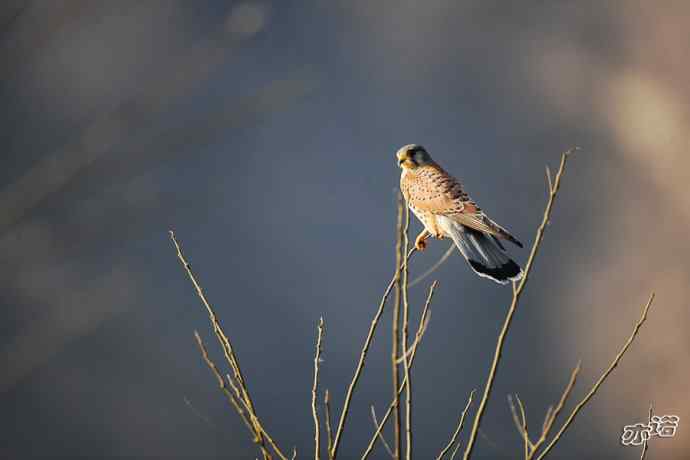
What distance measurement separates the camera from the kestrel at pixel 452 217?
1.20m

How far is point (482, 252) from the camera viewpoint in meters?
1.25

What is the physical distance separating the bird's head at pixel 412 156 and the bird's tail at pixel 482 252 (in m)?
0.11

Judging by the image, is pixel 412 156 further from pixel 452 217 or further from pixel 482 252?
pixel 482 252

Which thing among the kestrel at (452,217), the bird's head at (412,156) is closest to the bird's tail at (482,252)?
the kestrel at (452,217)

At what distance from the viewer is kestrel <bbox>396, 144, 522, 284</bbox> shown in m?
1.20

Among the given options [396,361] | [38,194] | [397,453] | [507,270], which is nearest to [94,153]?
[38,194]

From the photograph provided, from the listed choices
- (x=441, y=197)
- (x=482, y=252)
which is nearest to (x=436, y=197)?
(x=441, y=197)

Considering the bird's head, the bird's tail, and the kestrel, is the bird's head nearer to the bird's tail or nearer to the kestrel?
the kestrel

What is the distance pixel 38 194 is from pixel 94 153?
0.05 metres

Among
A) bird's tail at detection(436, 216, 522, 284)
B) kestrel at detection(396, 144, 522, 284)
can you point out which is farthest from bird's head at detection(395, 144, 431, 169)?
bird's tail at detection(436, 216, 522, 284)

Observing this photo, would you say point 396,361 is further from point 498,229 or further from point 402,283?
point 498,229

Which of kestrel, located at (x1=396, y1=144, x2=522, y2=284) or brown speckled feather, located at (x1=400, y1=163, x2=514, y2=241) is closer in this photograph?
kestrel, located at (x1=396, y1=144, x2=522, y2=284)

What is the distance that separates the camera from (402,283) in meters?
0.94

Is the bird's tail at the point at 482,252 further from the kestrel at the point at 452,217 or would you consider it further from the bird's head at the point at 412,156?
the bird's head at the point at 412,156
